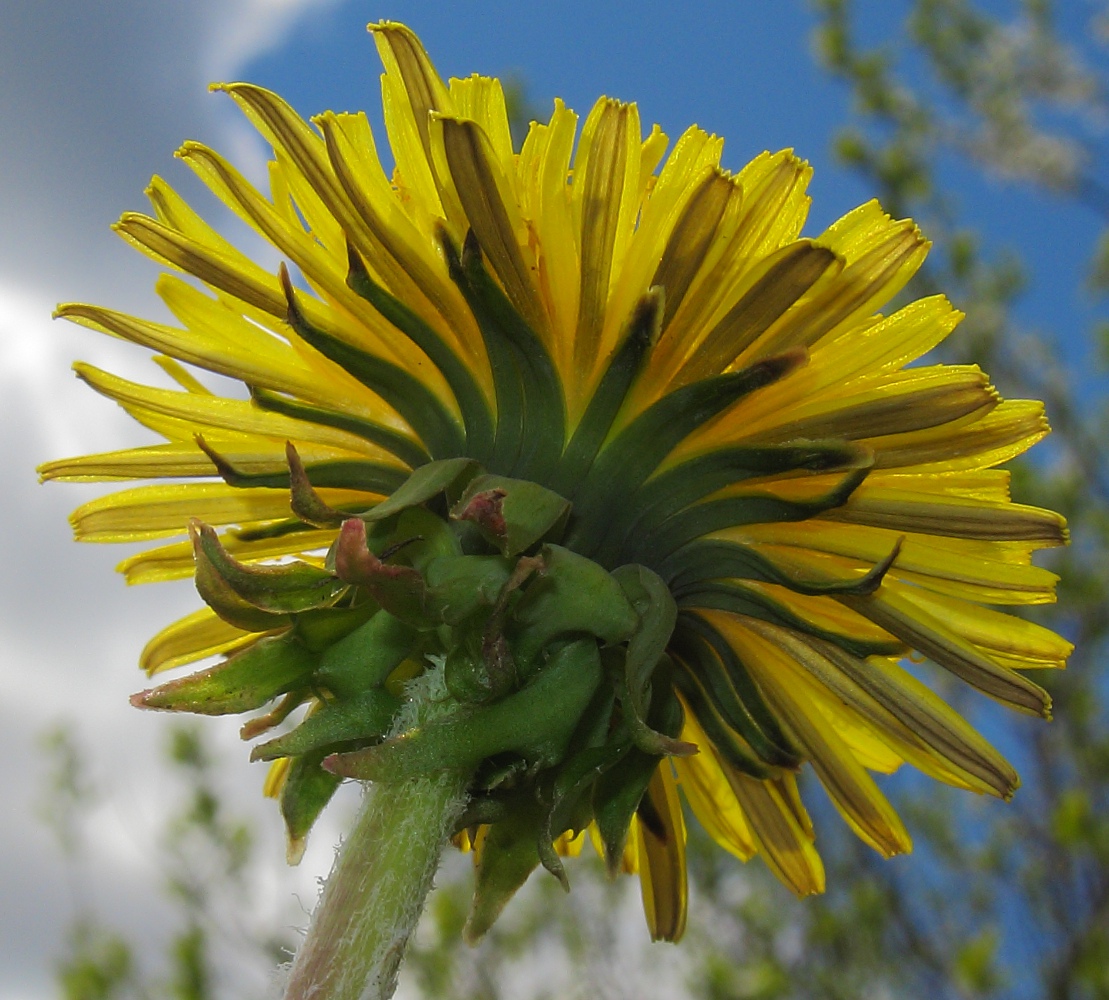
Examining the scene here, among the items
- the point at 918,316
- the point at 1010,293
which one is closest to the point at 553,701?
the point at 918,316

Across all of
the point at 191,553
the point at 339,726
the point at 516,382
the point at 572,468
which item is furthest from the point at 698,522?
the point at 191,553

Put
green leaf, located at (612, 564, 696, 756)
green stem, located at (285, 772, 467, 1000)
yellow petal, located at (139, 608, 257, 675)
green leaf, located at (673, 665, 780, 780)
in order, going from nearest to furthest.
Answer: green stem, located at (285, 772, 467, 1000)
green leaf, located at (612, 564, 696, 756)
green leaf, located at (673, 665, 780, 780)
yellow petal, located at (139, 608, 257, 675)

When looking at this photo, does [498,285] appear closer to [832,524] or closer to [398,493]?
[398,493]

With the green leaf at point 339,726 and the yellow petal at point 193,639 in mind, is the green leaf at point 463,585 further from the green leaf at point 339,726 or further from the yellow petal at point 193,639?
the yellow petal at point 193,639

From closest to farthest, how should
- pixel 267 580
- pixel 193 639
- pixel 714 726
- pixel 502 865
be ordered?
pixel 267 580, pixel 502 865, pixel 714 726, pixel 193 639

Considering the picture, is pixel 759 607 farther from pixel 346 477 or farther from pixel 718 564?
pixel 346 477

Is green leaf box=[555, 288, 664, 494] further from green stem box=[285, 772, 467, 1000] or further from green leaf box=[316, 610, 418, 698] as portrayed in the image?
green stem box=[285, 772, 467, 1000]

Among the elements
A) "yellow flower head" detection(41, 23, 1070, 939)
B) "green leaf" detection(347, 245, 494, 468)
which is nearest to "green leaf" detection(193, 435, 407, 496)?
"yellow flower head" detection(41, 23, 1070, 939)
